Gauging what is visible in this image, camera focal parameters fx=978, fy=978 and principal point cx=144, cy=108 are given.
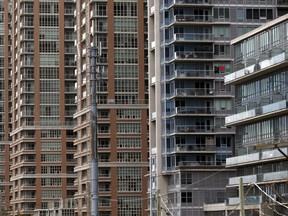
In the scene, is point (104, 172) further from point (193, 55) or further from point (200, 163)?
point (193, 55)

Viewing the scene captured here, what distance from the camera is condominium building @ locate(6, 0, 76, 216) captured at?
571 feet

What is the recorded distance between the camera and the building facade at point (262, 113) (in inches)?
3356

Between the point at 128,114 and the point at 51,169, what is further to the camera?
the point at 51,169

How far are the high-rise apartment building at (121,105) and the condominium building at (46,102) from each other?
65.5ft

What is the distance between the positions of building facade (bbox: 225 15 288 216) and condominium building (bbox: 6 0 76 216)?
266 feet

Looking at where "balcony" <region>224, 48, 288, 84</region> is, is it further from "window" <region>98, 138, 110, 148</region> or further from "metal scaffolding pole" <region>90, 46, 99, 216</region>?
"window" <region>98, 138, 110, 148</region>

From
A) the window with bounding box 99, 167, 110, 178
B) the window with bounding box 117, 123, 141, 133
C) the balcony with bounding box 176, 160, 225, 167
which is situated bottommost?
the balcony with bounding box 176, 160, 225, 167

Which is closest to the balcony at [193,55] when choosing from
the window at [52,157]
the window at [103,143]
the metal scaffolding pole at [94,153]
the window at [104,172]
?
the window at [103,143]

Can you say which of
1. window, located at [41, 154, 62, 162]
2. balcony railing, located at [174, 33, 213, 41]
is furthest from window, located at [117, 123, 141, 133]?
balcony railing, located at [174, 33, 213, 41]

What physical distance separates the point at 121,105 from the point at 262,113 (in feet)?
221

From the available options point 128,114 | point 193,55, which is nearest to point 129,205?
point 128,114

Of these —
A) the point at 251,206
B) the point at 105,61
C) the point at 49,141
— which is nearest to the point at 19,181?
the point at 49,141

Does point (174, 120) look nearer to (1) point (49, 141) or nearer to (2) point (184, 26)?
A: (2) point (184, 26)

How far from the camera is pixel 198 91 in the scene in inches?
4779
